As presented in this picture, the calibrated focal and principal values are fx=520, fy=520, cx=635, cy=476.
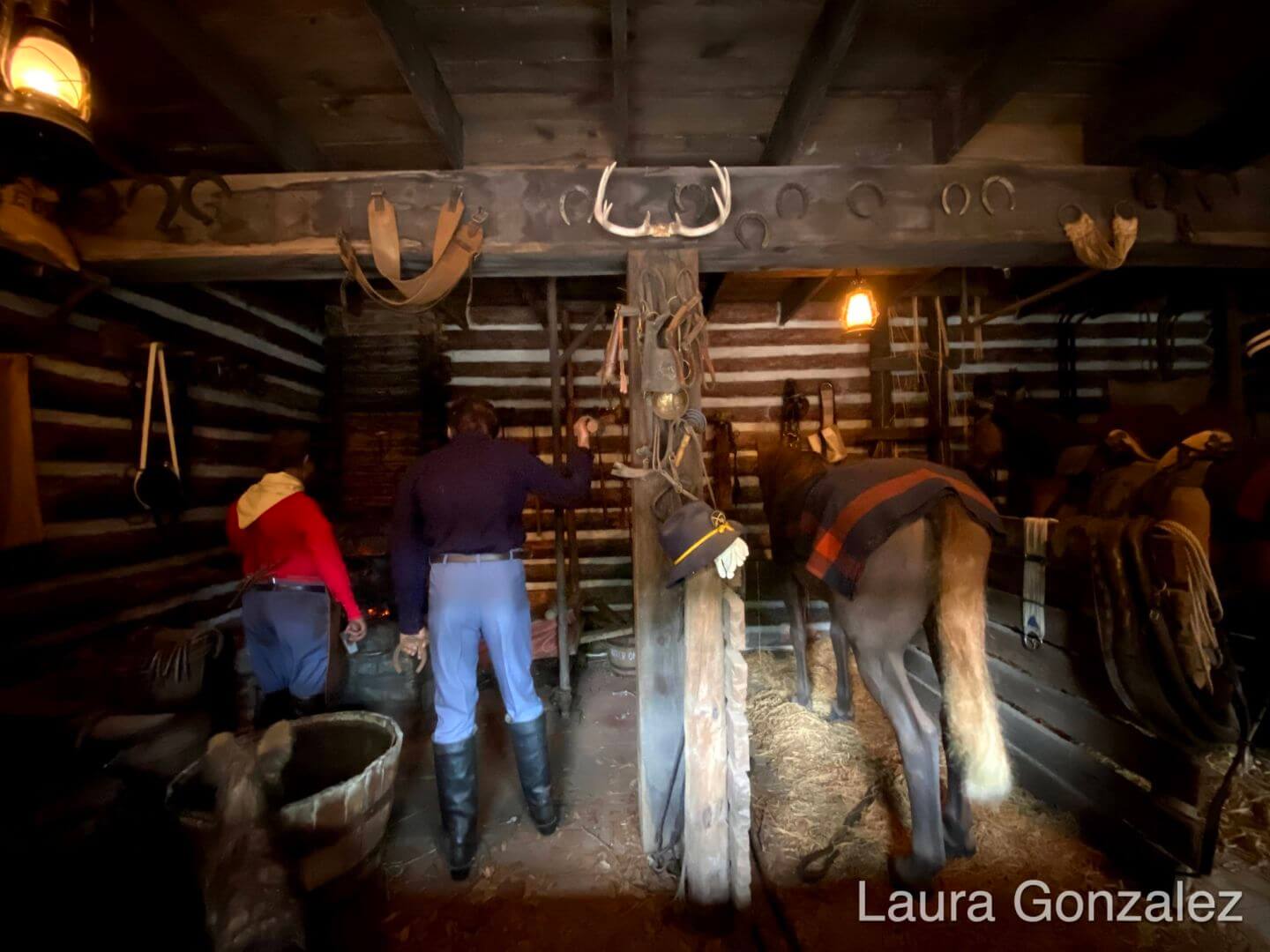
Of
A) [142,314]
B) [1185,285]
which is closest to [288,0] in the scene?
[142,314]

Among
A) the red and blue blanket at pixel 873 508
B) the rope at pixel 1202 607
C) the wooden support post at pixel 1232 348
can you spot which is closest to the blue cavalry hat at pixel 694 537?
the red and blue blanket at pixel 873 508

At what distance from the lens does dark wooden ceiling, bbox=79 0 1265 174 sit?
2.45 m

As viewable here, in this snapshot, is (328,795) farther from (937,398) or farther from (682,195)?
(937,398)

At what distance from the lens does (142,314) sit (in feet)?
13.1

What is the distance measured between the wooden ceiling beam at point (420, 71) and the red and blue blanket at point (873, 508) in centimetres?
312

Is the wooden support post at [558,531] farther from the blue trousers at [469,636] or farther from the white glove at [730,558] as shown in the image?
the white glove at [730,558]

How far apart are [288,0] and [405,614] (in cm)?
309

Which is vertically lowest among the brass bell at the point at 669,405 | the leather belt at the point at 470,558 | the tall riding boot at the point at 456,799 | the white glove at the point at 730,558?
the tall riding boot at the point at 456,799

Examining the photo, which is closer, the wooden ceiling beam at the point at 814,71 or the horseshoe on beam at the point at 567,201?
the wooden ceiling beam at the point at 814,71

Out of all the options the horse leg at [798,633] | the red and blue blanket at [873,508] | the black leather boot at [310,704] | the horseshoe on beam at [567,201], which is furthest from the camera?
the horse leg at [798,633]

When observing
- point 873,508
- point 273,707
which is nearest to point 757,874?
point 873,508

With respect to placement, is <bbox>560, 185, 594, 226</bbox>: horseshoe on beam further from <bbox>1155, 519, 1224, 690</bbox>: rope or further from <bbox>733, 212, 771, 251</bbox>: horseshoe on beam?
<bbox>1155, 519, 1224, 690</bbox>: rope

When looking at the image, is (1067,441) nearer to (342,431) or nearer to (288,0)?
(288,0)

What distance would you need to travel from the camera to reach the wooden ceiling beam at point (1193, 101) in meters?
2.61
